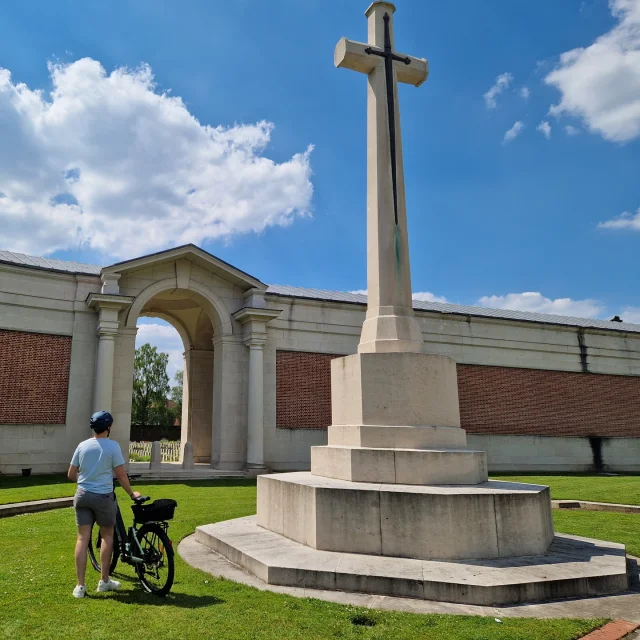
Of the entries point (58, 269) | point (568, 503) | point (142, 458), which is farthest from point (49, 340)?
point (568, 503)

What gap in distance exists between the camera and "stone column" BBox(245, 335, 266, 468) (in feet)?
62.1

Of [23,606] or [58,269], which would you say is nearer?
[23,606]

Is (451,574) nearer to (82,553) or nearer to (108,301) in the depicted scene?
(82,553)

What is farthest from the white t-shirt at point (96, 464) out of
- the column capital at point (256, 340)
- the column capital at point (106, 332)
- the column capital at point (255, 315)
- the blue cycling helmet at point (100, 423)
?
the column capital at point (256, 340)

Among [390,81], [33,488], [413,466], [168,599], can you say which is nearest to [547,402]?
[390,81]

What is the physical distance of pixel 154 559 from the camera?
5.32 metres

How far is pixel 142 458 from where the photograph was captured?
2748cm

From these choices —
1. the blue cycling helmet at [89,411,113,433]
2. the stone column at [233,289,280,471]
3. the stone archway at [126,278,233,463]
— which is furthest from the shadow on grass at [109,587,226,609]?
the stone archway at [126,278,233,463]

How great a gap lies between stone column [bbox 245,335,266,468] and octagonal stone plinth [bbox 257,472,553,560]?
12590mm

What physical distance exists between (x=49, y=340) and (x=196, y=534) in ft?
40.8

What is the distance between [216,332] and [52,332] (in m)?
5.54

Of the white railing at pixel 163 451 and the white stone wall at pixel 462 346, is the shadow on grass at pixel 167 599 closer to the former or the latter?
the white stone wall at pixel 462 346

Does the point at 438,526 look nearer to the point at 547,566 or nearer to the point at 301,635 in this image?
the point at 547,566

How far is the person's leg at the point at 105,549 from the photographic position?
519 cm
